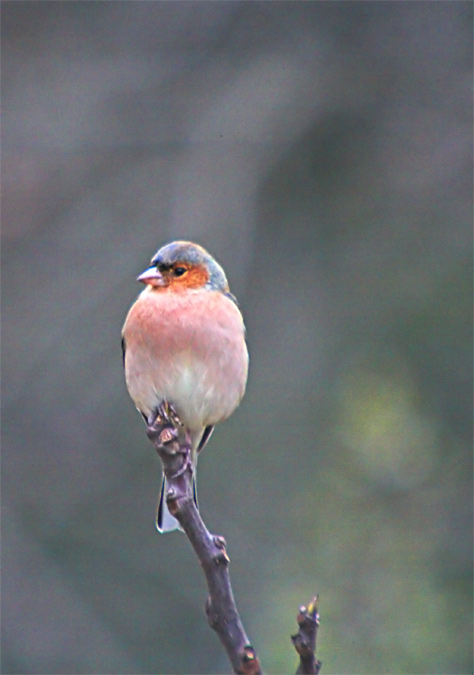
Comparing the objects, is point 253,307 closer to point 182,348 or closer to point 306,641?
point 182,348

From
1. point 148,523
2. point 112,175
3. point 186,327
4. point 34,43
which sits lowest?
point 186,327

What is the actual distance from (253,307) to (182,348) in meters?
4.34

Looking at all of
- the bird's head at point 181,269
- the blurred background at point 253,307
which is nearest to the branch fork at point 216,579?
the bird's head at point 181,269

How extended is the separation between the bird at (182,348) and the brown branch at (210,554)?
826 millimetres

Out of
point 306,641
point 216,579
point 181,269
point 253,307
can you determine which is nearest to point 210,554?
point 216,579

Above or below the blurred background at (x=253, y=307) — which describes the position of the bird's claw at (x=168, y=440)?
below

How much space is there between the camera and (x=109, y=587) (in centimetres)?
779

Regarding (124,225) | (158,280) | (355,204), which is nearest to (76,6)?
(124,225)

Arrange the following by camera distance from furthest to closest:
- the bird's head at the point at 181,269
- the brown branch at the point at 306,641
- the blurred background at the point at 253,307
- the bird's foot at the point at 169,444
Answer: the blurred background at the point at 253,307
the bird's head at the point at 181,269
the bird's foot at the point at 169,444
the brown branch at the point at 306,641

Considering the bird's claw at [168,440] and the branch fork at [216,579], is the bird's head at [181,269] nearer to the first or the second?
the bird's claw at [168,440]

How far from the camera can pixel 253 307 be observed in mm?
8289

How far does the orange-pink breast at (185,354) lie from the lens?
398 centimetres

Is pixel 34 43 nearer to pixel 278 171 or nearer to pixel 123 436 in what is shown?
pixel 278 171

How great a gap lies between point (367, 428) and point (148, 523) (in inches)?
87.5
